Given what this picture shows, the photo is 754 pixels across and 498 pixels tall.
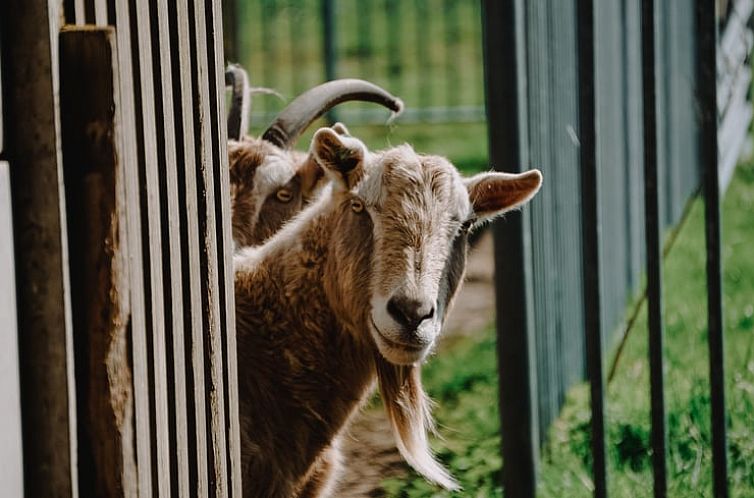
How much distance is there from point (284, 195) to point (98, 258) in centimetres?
373

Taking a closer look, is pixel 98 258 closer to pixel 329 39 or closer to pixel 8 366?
pixel 8 366

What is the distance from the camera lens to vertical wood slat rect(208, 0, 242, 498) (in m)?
3.12

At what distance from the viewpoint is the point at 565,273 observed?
6750 millimetres

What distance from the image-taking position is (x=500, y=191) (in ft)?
15.3

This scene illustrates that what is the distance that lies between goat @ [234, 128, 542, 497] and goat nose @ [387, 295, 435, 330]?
61mm

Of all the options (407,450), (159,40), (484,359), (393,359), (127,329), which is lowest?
(484,359)

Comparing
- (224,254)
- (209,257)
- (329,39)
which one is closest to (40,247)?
(209,257)

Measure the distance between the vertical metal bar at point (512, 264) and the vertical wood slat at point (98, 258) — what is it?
2.28 metres

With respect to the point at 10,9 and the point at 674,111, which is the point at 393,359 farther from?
the point at 674,111

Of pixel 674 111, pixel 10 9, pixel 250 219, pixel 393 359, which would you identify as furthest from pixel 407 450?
pixel 674 111

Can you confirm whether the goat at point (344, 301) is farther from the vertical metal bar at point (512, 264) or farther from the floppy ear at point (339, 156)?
the vertical metal bar at point (512, 264)

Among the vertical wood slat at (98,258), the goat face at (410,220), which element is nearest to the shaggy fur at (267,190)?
the goat face at (410,220)

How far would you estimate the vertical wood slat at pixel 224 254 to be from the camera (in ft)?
10.2

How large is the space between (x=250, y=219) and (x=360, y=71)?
47.4 ft
